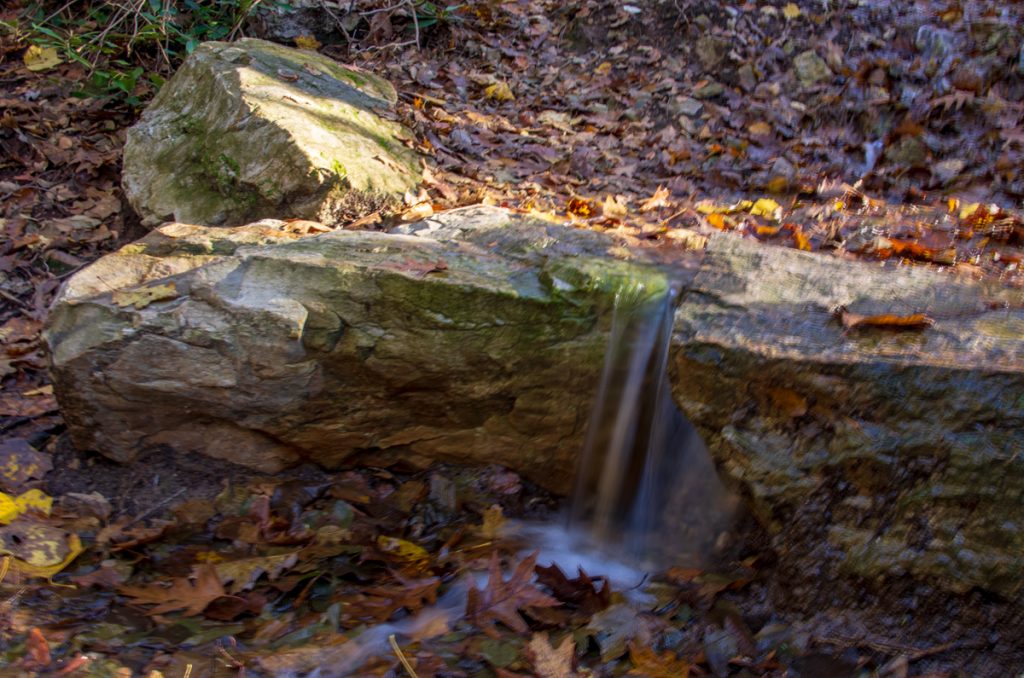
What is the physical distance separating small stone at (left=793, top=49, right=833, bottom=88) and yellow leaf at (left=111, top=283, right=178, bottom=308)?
423 cm

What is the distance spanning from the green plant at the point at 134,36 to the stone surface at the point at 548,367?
2.85 metres

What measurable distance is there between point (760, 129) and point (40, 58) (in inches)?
209

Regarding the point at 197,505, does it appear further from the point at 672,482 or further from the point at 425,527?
the point at 672,482

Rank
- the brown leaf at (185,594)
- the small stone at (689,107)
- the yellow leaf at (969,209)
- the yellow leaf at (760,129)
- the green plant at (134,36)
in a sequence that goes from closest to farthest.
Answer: the brown leaf at (185,594) → the yellow leaf at (969,209) → the yellow leaf at (760,129) → the small stone at (689,107) → the green plant at (134,36)

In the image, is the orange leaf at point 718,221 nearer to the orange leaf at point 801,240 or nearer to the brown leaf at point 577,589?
the orange leaf at point 801,240

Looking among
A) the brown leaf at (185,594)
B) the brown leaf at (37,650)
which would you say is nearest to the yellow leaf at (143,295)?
the brown leaf at (185,594)

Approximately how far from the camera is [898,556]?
2.57 metres

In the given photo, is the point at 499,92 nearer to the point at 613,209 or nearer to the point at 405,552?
the point at 613,209

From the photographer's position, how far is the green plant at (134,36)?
610 cm

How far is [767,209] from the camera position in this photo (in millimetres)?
4434

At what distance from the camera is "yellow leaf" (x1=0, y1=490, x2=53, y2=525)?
122 inches

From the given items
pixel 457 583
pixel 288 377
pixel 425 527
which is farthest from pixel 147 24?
pixel 457 583

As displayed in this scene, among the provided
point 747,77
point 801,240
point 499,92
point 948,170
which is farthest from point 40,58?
point 948,170

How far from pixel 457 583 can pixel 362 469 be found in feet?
2.71
